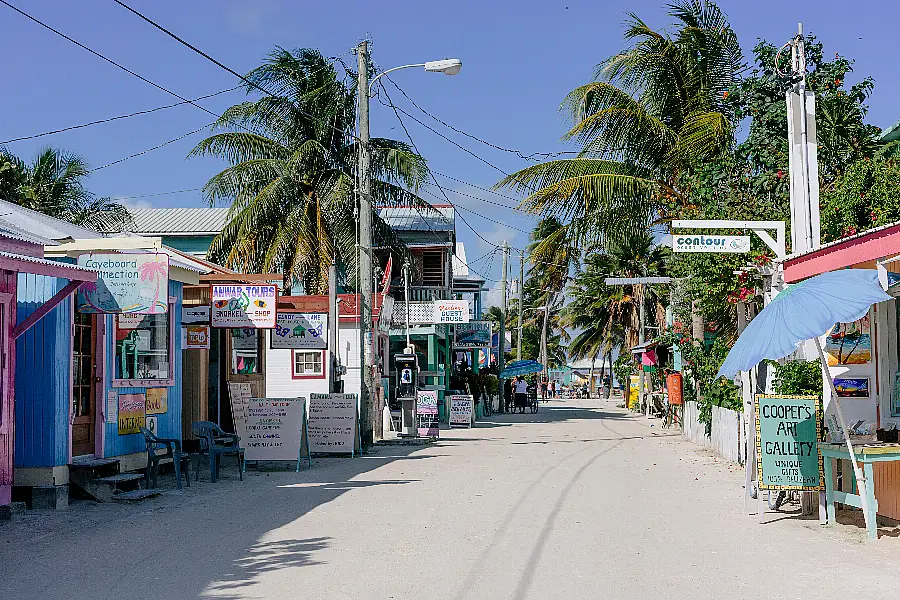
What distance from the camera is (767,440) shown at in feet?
34.4

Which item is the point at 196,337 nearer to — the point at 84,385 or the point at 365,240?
the point at 84,385

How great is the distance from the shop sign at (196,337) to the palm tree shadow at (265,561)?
8.11 metres

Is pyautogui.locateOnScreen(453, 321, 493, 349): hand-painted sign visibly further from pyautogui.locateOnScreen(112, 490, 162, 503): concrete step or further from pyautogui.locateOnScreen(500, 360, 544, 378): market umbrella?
pyautogui.locateOnScreen(112, 490, 162, 503): concrete step

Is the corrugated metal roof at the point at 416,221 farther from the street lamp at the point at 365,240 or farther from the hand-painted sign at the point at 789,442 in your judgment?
the hand-painted sign at the point at 789,442

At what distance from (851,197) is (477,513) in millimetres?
7710

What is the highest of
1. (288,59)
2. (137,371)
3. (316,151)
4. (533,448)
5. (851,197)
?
(288,59)

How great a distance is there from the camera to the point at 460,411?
99.9ft

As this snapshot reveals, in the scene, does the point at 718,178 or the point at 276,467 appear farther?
the point at 718,178

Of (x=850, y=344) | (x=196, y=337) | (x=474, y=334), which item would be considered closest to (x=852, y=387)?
(x=850, y=344)

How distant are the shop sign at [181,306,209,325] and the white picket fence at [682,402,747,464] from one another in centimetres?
892

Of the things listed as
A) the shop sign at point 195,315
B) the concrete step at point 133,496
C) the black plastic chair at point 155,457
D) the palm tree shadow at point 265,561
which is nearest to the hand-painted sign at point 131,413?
the black plastic chair at point 155,457

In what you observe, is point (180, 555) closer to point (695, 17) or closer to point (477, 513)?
point (477, 513)

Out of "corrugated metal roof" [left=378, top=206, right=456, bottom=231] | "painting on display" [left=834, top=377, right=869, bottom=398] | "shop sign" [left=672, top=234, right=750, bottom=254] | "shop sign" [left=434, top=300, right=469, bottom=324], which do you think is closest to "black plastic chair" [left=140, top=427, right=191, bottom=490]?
"shop sign" [left=672, top=234, right=750, bottom=254]

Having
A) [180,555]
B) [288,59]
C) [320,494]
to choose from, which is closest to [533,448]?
[320,494]
